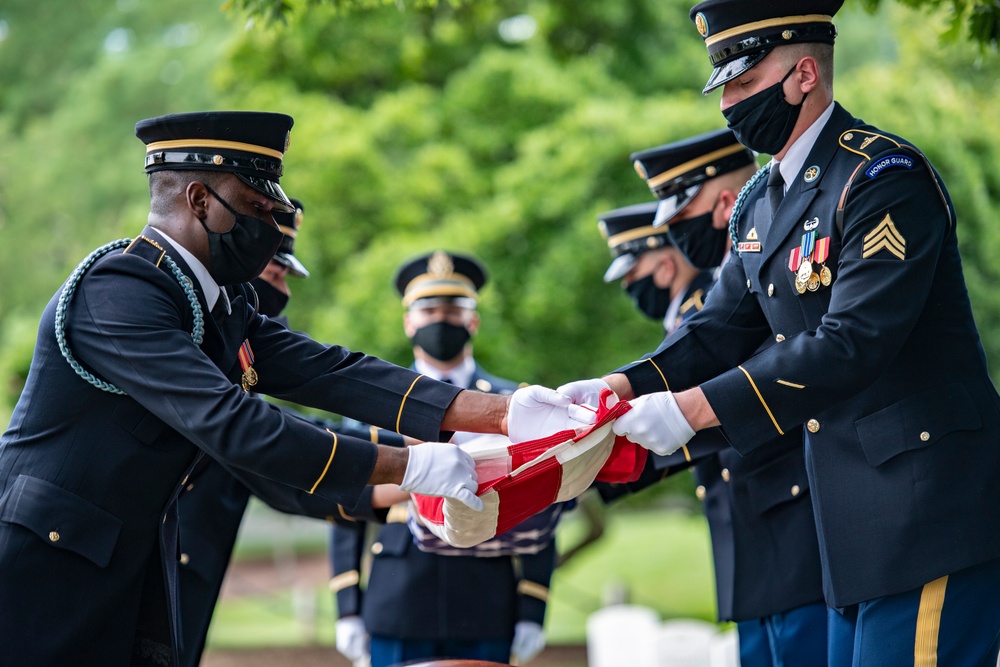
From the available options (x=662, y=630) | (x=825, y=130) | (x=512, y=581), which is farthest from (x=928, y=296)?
(x=662, y=630)

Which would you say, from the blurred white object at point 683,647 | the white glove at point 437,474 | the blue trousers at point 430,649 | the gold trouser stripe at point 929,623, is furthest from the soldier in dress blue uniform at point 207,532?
the blurred white object at point 683,647

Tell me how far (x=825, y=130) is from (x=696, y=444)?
1.46 metres

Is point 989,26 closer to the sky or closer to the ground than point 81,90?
closer to the ground

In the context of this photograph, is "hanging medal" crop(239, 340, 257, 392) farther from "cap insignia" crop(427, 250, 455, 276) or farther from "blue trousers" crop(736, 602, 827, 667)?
"cap insignia" crop(427, 250, 455, 276)

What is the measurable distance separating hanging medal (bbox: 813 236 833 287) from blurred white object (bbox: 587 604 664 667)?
560 cm

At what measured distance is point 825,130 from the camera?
3.46 meters

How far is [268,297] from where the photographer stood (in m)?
5.12

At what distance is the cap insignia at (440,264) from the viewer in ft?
20.2

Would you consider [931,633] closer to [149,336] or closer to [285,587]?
[149,336]

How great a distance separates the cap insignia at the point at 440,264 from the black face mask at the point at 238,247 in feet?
8.99

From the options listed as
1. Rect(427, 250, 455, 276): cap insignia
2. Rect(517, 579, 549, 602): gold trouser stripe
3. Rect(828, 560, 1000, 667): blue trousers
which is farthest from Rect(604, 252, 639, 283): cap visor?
Rect(828, 560, 1000, 667): blue trousers

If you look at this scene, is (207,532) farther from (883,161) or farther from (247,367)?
(883,161)

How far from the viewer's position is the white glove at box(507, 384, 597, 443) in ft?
12.1

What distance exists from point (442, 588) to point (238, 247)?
2.41 meters
